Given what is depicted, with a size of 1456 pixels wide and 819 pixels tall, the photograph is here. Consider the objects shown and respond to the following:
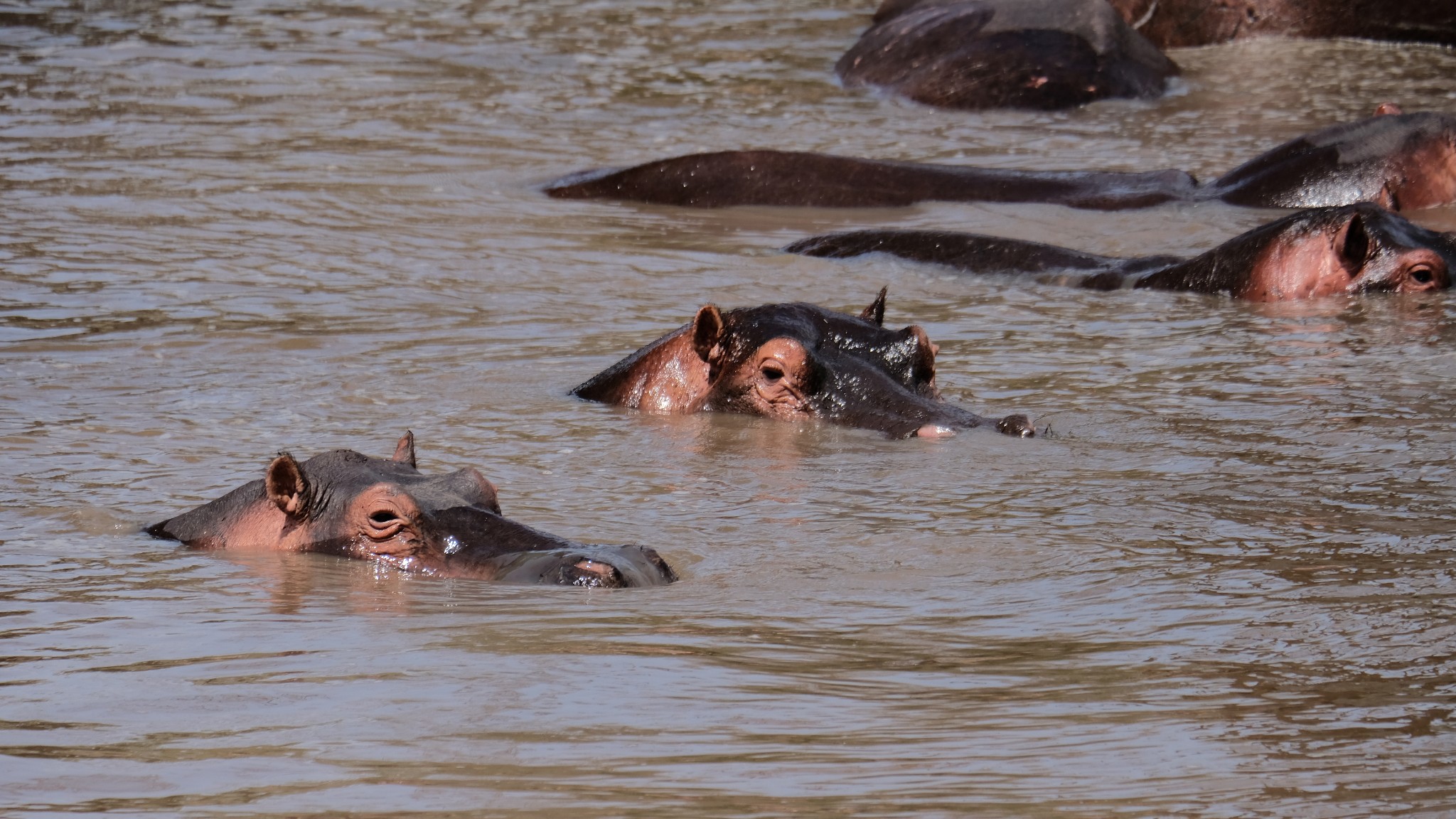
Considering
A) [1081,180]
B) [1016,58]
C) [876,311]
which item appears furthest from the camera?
[1016,58]

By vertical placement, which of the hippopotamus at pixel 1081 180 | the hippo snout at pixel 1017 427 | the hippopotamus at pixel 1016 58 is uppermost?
the hippopotamus at pixel 1016 58

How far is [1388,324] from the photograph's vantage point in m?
7.49

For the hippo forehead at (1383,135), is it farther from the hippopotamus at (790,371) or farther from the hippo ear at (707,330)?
the hippo ear at (707,330)

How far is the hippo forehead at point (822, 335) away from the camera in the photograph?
6.25 m

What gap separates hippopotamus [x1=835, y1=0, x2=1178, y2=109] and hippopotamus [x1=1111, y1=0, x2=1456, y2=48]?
141 centimetres

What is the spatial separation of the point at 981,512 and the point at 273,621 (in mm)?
1777

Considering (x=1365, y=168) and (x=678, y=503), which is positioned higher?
(x=1365, y=168)

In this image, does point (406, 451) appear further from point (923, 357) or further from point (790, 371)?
point (923, 357)

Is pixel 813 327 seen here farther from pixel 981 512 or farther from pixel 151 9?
pixel 151 9

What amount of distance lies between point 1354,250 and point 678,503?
3.86 meters

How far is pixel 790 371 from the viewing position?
6.24 m

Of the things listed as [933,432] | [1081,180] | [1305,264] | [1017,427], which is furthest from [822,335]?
[1081,180]

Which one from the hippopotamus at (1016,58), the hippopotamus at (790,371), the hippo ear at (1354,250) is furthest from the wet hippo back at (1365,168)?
the hippopotamus at (790,371)

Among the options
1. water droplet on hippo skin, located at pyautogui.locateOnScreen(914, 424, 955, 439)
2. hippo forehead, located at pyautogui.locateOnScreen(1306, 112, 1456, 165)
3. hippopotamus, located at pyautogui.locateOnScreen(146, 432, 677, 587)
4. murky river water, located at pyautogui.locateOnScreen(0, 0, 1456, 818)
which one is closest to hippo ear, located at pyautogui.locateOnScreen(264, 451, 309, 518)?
hippopotamus, located at pyautogui.locateOnScreen(146, 432, 677, 587)
